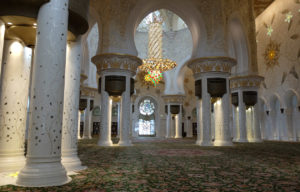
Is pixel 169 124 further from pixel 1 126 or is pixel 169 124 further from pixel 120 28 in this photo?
pixel 1 126

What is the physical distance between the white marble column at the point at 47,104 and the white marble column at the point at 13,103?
0.92 metres

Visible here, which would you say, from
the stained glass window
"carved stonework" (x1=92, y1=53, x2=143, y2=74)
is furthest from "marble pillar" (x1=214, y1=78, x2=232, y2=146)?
the stained glass window

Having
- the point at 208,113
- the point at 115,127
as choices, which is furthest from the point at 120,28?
the point at 115,127

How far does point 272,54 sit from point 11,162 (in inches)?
536

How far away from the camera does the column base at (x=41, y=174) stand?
2.29 meters

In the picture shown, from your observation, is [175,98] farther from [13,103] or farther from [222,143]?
[13,103]

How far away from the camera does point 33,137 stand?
2.45 metres

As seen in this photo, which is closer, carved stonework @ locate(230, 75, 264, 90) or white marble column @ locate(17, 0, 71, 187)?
white marble column @ locate(17, 0, 71, 187)

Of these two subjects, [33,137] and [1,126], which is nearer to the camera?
[33,137]

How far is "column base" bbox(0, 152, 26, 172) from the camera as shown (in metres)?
3.04

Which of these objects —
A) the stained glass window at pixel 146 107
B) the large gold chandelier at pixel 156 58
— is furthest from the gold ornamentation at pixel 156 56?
the stained glass window at pixel 146 107

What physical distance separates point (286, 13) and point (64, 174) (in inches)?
530

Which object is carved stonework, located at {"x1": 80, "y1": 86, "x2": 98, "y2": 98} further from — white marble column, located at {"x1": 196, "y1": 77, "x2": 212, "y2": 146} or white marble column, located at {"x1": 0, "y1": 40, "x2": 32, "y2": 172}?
white marble column, located at {"x1": 0, "y1": 40, "x2": 32, "y2": 172}

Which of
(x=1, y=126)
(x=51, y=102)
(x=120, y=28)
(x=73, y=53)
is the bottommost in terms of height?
(x=1, y=126)
